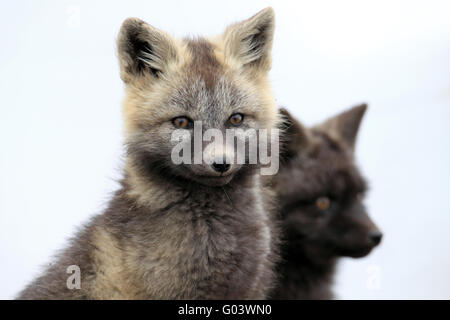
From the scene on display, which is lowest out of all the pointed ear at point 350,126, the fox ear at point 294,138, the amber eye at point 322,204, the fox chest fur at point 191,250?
the fox chest fur at point 191,250

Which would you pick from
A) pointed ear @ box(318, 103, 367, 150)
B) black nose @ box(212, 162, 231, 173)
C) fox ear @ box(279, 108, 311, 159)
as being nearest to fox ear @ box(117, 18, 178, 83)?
black nose @ box(212, 162, 231, 173)

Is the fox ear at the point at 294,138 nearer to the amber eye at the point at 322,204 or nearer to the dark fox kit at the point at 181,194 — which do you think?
the amber eye at the point at 322,204

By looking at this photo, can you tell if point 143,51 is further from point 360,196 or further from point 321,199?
point 360,196

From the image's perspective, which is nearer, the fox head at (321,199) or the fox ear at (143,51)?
the fox ear at (143,51)

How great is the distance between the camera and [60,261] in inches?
135

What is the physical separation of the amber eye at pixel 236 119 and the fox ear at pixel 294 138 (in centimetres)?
111

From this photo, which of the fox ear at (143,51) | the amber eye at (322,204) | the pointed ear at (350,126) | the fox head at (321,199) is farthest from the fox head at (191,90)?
the pointed ear at (350,126)

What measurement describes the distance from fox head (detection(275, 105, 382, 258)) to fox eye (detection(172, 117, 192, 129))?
125 centimetres

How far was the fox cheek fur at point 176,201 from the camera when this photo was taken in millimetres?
3162

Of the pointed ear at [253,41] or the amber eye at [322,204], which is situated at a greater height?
the pointed ear at [253,41]

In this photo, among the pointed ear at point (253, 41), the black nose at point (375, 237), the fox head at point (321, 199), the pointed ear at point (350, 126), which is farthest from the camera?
the pointed ear at point (350, 126)

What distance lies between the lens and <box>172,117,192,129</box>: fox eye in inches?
128

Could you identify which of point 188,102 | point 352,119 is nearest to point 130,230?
point 188,102

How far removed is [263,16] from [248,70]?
35 centimetres
